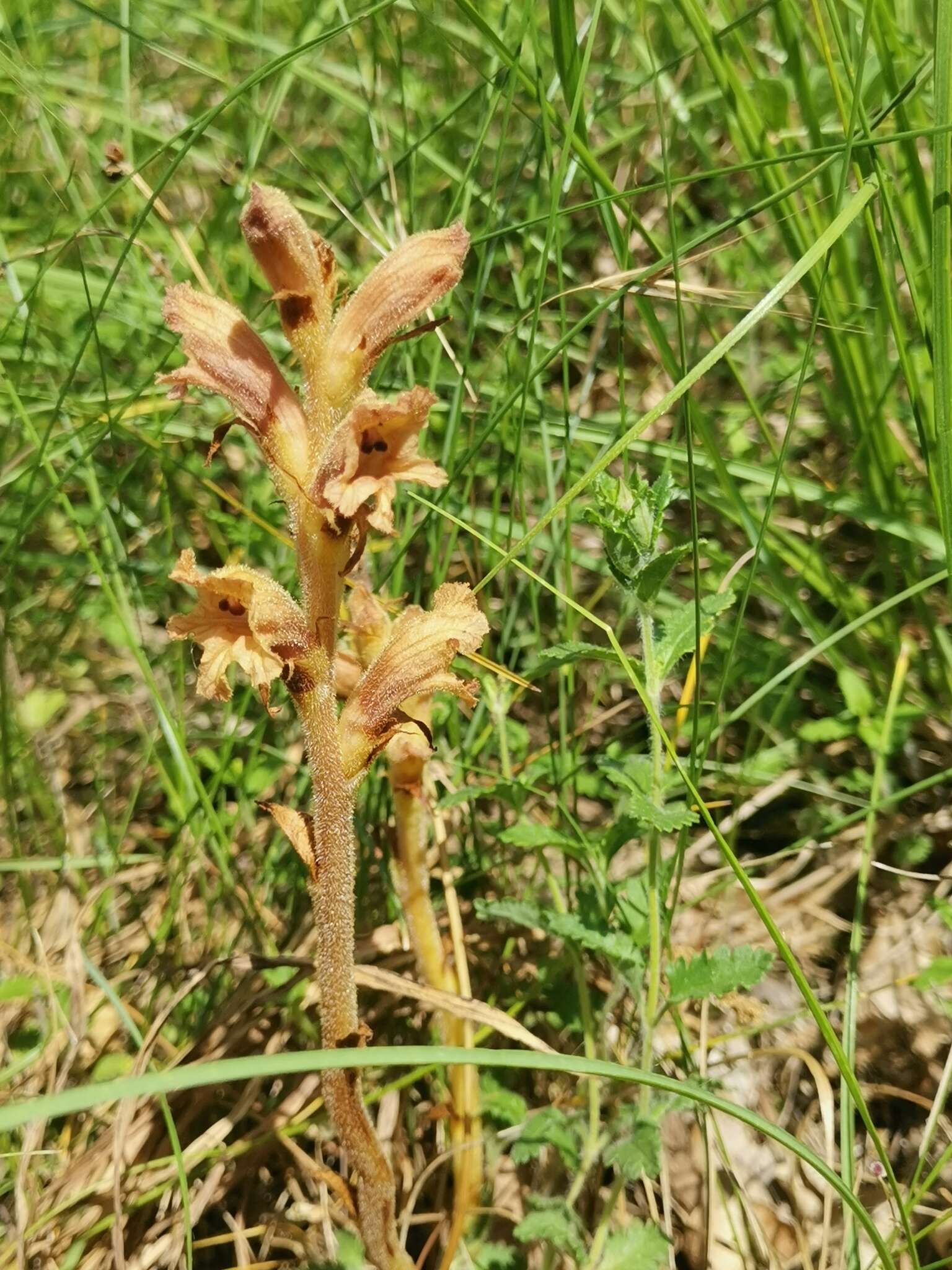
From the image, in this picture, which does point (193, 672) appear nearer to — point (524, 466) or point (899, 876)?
point (524, 466)

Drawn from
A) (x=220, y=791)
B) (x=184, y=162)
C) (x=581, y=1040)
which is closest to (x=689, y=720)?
(x=581, y=1040)

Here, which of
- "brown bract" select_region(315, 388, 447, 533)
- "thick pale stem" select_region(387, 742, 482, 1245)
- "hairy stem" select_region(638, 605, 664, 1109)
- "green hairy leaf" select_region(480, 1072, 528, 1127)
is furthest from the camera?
"green hairy leaf" select_region(480, 1072, 528, 1127)

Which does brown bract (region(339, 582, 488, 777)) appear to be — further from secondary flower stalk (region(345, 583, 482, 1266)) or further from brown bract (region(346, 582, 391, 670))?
brown bract (region(346, 582, 391, 670))

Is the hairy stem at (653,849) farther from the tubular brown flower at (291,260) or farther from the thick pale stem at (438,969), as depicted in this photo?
the tubular brown flower at (291,260)

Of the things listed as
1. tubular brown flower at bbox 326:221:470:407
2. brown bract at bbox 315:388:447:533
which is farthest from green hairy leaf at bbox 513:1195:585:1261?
tubular brown flower at bbox 326:221:470:407

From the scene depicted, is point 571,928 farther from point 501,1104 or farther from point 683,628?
point 683,628

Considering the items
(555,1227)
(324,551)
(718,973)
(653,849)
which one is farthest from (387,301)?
(555,1227)
